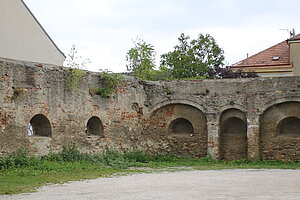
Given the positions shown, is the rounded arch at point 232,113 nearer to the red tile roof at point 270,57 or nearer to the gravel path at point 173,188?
the gravel path at point 173,188

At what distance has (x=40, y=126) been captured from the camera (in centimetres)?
1641

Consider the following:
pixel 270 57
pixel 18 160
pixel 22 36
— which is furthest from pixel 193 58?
pixel 18 160

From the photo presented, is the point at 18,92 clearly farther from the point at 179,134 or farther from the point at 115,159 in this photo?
the point at 179,134

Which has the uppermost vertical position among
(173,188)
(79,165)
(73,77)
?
(73,77)

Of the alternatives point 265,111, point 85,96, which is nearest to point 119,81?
point 85,96

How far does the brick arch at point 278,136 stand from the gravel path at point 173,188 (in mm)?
6064

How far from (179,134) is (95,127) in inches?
158

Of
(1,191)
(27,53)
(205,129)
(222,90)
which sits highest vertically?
(27,53)

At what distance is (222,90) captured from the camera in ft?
65.7

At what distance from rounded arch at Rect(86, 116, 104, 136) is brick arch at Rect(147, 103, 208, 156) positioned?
2836 mm

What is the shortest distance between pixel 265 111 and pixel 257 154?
1.71 metres

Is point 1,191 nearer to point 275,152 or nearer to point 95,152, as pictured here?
point 95,152

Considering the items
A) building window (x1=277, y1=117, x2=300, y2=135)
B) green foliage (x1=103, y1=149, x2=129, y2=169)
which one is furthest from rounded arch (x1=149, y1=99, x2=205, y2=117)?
building window (x1=277, y1=117, x2=300, y2=135)

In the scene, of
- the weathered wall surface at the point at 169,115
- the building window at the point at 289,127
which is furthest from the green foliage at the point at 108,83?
the building window at the point at 289,127
